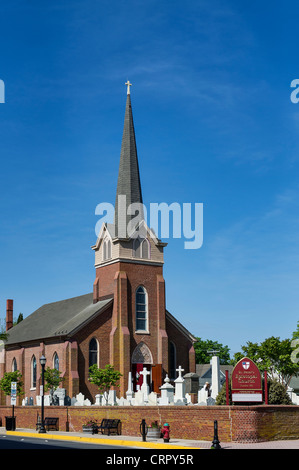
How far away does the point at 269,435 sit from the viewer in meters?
27.6

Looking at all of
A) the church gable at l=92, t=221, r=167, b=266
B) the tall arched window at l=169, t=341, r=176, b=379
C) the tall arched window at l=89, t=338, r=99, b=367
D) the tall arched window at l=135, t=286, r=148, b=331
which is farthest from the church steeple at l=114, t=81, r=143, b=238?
the tall arched window at l=169, t=341, r=176, b=379

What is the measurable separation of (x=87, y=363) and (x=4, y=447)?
26588mm

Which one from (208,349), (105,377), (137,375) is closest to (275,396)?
(105,377)

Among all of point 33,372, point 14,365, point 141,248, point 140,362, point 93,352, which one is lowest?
point 33,372

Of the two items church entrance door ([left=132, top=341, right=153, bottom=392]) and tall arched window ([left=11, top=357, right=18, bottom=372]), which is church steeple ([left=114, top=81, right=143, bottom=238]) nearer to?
church entrance door ([left=132, top=341, right=153, bottom=392])

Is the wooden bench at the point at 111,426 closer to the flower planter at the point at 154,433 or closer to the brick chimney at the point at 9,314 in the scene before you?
the flower planter at the point at 154,433

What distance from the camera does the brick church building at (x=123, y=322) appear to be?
53031mm

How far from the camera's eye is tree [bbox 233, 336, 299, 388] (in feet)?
224

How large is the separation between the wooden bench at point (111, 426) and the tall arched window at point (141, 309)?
2040cm

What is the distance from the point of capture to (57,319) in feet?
205

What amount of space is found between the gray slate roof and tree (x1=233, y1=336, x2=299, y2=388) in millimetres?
19372

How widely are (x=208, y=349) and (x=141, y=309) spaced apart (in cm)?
5723

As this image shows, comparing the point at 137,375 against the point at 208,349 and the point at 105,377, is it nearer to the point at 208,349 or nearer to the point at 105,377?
the point at 105,377
